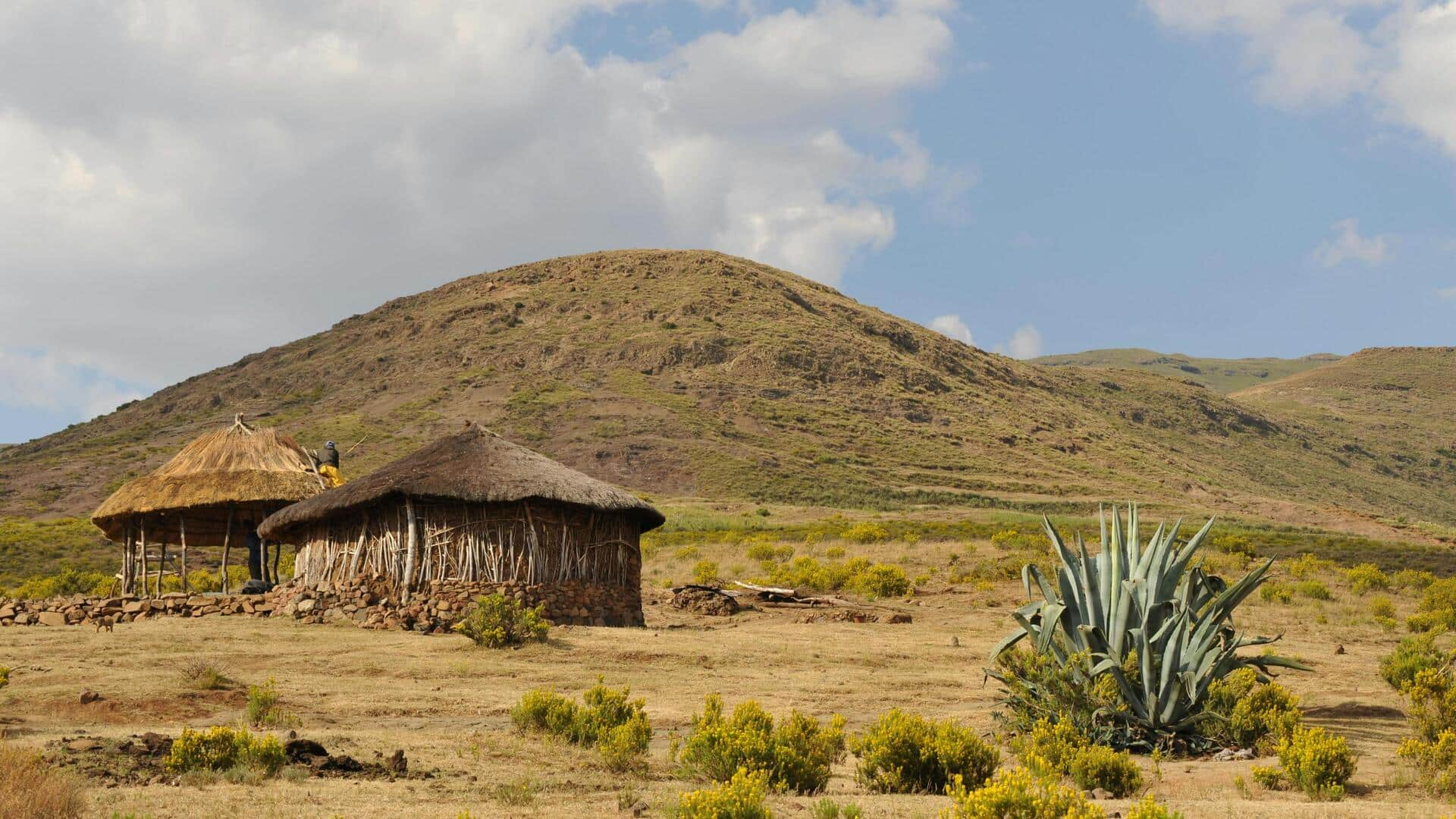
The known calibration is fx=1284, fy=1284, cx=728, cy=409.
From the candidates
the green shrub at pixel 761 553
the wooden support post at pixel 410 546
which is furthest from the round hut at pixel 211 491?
the green shrub at pixel 761 553

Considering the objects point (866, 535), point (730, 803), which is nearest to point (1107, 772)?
point (730, 803)

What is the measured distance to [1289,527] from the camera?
5759 cm

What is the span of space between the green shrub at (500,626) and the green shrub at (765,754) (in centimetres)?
877

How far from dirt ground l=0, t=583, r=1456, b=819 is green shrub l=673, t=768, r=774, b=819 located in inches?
35.2

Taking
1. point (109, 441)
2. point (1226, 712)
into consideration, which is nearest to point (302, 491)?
point (1226, 712)

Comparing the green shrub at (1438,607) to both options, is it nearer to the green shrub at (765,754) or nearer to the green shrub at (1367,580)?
the green shrub at (1367,580)

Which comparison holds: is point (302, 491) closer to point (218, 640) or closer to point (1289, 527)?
point (218, 640)

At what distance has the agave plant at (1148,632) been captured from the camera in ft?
35.5

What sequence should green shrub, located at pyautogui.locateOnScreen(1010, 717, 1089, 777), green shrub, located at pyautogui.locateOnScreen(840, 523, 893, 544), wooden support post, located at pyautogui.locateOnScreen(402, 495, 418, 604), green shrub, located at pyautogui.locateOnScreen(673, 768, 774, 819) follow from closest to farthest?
1. green shrub, located at pyautogui.locateOnScreen(673, 768, 774, 819)
2. green shrub, located at pyautogui.locateOnScreen(1010, 717, 1089, 777)
3. wooden support post, located at pyautogui.locateOnScreen(402, 495, 418, 604)
4. green shrub, located at pyautogui.locateOnScreen(840, 523, 893, 544)

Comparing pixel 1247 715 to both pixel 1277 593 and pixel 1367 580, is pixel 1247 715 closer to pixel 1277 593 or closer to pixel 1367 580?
pixel 1277 593

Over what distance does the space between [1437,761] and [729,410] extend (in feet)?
225

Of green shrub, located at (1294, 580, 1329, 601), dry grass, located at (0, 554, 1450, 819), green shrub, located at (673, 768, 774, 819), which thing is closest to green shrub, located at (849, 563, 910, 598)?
dry grass, located at (0, 554, 1450, 819)

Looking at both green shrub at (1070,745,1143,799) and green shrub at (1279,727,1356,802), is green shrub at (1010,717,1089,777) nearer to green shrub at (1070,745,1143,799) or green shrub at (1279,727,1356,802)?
green shrub at (1070,745,1143,799)

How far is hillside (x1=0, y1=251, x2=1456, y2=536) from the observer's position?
68438mm
